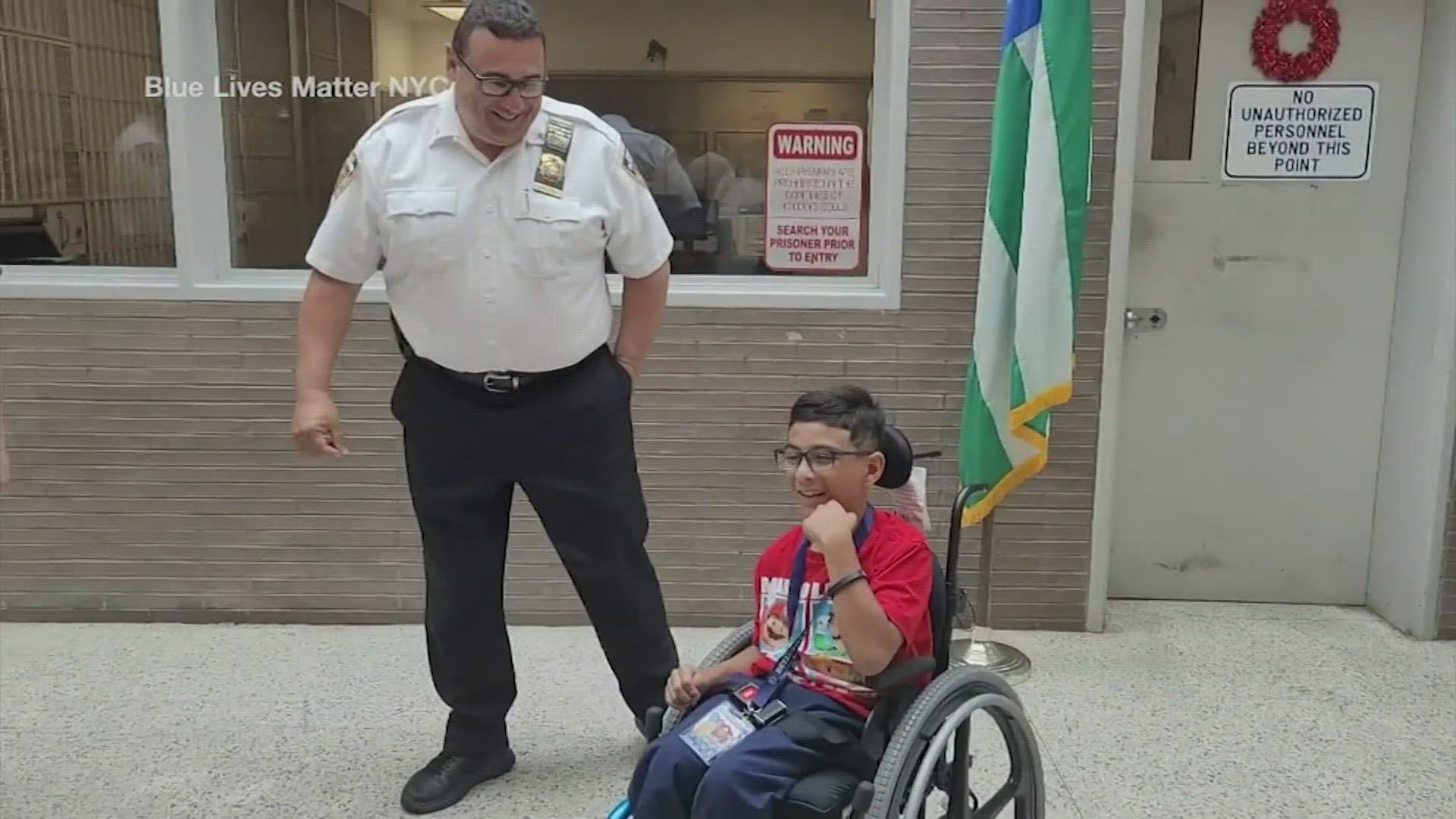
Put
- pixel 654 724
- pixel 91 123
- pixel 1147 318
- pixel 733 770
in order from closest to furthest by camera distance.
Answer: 1. pixel 733 770
2. pixel 654 724
3. pixel 91 123
4. pixel 1147 318

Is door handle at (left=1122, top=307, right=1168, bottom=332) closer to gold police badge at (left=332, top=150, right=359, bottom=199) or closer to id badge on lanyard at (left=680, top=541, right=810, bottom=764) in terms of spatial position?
id badge on lanyard at (left=680, top=541, right=810, bottom=764)

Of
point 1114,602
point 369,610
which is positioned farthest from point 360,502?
point 1114,602

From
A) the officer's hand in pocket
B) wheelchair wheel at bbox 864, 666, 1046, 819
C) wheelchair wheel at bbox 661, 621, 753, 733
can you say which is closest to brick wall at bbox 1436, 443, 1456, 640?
wheelchair wheel at bbox 864, 666, 1046, 819

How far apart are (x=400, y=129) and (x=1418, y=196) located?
257 centimetres

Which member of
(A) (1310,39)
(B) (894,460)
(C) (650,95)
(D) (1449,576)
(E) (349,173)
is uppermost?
(A) (1310,39)

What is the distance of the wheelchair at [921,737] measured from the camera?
1.54 m

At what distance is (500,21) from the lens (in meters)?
1.88

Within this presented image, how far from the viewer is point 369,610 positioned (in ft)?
10.4

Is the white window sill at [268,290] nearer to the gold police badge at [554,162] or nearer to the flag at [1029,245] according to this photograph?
the flag at [1029,245]

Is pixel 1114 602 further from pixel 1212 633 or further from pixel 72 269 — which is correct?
pixel 72 269

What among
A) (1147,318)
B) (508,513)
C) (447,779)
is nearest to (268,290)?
(508,513)

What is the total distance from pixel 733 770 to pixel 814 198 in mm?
1866

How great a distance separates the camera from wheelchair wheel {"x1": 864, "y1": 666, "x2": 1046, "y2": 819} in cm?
152

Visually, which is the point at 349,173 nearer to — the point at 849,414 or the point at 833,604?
the point at 849,414
